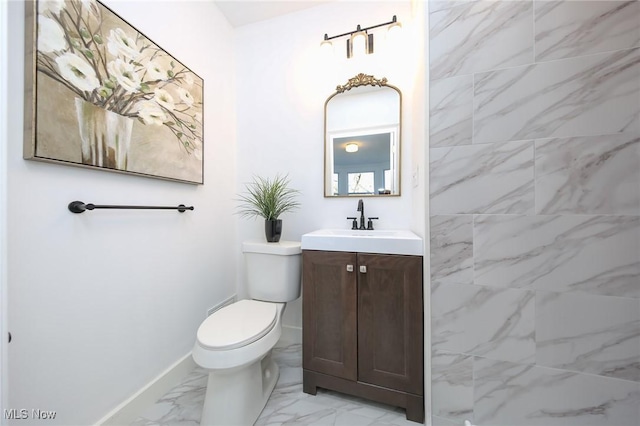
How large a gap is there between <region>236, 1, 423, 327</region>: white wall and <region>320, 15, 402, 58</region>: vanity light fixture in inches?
2.2

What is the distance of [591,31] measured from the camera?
0.82m

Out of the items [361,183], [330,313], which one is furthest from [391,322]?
[361,183]

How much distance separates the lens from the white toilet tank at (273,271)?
4.62 feet

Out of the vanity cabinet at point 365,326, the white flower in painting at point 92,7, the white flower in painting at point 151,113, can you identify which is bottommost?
the vanity cabinet at point 365,326

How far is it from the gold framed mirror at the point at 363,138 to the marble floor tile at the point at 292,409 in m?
1.19

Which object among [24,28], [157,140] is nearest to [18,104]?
[24,28]

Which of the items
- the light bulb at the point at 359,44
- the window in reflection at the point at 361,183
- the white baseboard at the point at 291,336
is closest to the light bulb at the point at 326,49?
the light bulb at the point at 359,44

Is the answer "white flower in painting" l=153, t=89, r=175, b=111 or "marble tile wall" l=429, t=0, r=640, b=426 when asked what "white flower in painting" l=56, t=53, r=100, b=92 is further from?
"marble tile wall" l=429, t=0, r=640, b=426

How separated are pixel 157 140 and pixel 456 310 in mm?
1673

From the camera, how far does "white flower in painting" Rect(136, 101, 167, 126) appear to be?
1.14 meters

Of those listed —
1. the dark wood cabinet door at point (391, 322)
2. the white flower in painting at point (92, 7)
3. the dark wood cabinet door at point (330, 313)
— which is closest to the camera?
the white flower in painting at point (92, 7)

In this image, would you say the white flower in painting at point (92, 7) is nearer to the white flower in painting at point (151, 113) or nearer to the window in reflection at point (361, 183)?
the white flower in painting at point (151, 113)

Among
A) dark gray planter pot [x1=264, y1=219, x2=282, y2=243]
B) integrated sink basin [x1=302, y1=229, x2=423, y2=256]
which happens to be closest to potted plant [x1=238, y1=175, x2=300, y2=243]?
A: dark gray planter pot [x1=264, y1=219, x2=282, y2=243]

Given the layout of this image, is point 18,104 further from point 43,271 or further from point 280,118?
point 280,118
